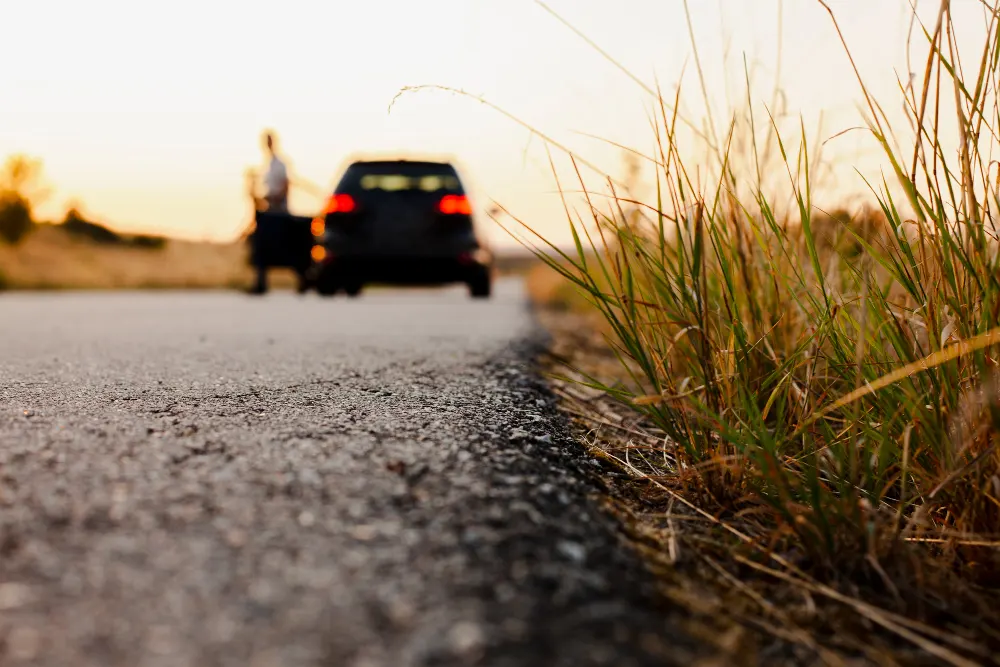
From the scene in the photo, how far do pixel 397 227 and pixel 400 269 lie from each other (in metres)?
0.39

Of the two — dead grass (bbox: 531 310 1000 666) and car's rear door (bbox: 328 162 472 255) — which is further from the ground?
car's rear door (bbox: 328 162 472 255)

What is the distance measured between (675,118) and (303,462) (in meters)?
0.99

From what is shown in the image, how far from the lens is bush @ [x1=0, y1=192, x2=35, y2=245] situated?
2739 centimetres

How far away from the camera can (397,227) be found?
8.23 meters

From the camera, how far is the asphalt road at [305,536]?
102 centimetres

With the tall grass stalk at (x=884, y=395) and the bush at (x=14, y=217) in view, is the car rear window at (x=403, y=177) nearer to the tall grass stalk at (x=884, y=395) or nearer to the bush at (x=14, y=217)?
the tall grass stalk at (x=884, y=395)

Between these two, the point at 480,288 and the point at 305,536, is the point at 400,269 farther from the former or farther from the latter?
the point at 305,536

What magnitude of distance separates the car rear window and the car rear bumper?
653 mm

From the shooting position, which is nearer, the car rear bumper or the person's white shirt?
the car rear bumper

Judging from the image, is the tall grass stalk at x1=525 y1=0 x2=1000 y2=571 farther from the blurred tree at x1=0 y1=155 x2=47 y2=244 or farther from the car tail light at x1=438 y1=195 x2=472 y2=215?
the blurred tree at x1=0 y1=155 x2=47 y2=244

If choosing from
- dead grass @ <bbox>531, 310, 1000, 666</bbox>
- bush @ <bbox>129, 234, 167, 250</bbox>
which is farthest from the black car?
bush @ <bbox>129, 234, 167, 250</bbox>

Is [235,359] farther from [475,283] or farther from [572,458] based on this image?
[475,283]

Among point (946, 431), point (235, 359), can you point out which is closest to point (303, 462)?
point (946, 431)

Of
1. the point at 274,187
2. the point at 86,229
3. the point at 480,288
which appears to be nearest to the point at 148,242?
the point at 86,229
